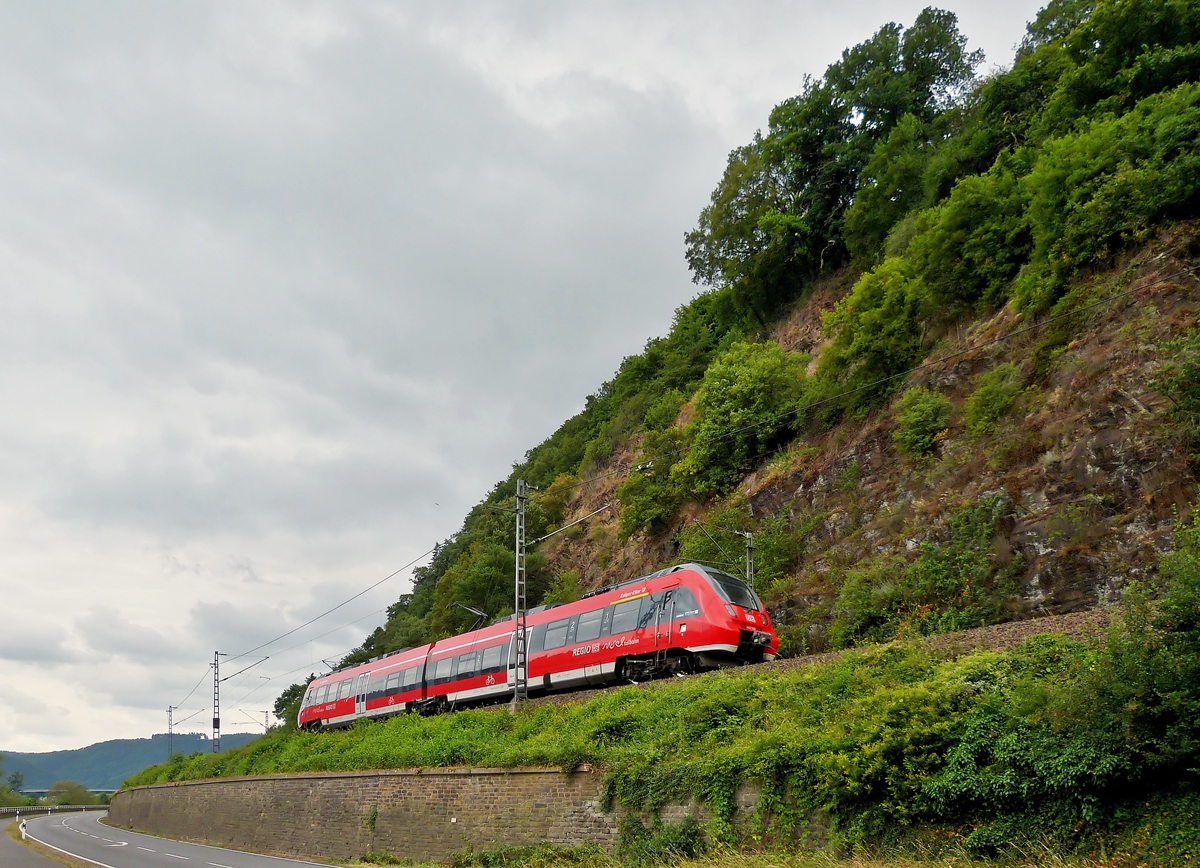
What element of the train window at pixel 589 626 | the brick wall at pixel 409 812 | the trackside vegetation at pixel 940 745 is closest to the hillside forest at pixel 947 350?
the train window at pixel 589 626

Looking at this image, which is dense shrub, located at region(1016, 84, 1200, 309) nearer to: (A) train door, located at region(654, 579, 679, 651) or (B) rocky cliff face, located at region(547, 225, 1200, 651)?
(B) rocky cliff face, located at region(547, 225, 1200, 651)

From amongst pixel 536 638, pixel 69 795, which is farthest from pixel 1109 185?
pixel 69 795

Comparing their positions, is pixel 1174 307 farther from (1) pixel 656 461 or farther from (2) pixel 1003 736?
(1) pixel 656 461

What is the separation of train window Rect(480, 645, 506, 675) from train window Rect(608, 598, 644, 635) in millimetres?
5710

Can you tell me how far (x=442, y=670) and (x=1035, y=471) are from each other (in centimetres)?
1997

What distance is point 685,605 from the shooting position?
66.1 feet

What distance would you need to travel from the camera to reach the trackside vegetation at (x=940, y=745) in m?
8.95

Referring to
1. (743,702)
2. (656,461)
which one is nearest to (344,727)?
(656,461)

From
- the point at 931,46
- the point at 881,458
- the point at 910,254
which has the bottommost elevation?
the point at 881,458

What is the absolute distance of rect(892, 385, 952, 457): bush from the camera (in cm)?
2461

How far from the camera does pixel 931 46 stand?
42375 millimetres

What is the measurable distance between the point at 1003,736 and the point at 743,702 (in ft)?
19.5

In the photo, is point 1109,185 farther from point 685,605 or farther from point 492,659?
point 492,659

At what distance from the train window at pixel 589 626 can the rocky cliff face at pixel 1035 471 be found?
20.0 feet
